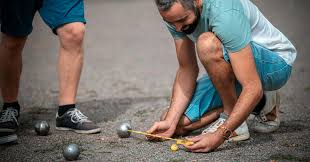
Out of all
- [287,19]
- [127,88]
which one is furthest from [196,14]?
[287,19]

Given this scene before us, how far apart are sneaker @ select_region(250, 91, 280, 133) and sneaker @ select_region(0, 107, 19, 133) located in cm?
201

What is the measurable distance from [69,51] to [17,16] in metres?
0.52

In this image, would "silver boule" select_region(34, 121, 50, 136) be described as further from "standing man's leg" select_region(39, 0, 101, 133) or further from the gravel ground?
"standing man's leg" select_region(39, 0, 101, 133)

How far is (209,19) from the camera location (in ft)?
15.0

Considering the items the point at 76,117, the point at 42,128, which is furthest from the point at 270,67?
the point at 42,128

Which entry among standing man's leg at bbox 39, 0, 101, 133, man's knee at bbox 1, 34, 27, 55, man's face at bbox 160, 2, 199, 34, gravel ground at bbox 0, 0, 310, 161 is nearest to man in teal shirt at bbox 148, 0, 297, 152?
man's face at bbox 160, 2, 199, 34

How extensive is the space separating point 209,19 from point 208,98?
3.20 ft

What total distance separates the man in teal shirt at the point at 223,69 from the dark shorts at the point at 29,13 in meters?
0.91

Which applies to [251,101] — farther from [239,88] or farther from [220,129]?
[239,88]

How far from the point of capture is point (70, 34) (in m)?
5.38

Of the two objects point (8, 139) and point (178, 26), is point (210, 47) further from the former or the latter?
point (8, 139)

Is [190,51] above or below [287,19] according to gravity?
above

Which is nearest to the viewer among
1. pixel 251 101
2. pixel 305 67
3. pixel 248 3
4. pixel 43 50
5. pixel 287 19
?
pixel 251 101

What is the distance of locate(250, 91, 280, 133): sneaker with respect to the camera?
5.29 metres
